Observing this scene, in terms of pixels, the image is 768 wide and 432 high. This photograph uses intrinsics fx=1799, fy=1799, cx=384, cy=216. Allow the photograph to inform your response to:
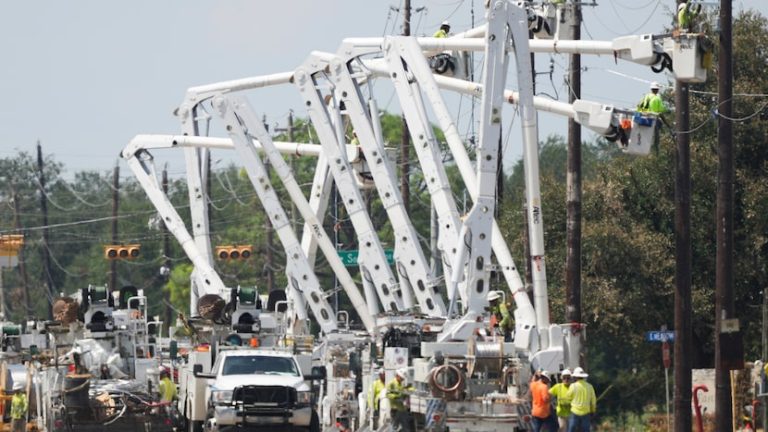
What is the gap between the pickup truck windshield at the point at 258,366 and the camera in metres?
37.7

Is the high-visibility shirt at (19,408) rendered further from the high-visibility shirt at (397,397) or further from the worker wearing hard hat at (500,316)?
the high-visibility shirt at (397,397)

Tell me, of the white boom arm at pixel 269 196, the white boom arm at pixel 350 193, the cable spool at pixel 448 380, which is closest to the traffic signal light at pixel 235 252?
the white boom arm at pixel 269 196

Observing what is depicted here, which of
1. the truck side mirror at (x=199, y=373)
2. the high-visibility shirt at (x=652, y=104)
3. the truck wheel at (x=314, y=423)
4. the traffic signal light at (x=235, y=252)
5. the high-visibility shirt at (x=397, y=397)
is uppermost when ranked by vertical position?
the high-visibility shirt at (x=652, y=104)

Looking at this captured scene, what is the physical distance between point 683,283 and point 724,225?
238cm

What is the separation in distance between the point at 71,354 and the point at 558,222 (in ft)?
Answer: 72.9

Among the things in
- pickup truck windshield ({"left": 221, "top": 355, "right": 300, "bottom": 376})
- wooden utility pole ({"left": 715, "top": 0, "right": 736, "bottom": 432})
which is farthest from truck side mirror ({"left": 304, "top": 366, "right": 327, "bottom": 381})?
wooden utility pole ({"left": 715, "top": 0, "right": 736, "bottom": 432})

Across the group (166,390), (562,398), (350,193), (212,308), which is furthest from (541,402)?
(212,308)

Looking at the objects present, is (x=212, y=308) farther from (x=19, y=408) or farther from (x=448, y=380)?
(x=448, y=380)

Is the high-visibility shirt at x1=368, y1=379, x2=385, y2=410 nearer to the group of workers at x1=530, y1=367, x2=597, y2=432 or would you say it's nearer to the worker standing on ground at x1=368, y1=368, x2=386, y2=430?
the worker standing on ground at x1=368, y1=368, x2=386, y2=430

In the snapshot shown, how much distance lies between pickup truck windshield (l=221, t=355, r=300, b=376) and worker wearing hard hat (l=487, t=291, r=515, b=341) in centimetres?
437

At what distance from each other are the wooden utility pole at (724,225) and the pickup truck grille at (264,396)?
352 inches

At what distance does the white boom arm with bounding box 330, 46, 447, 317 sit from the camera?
43.2 m

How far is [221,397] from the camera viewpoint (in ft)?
119

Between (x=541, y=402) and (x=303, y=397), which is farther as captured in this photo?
(x=303, y=397)
